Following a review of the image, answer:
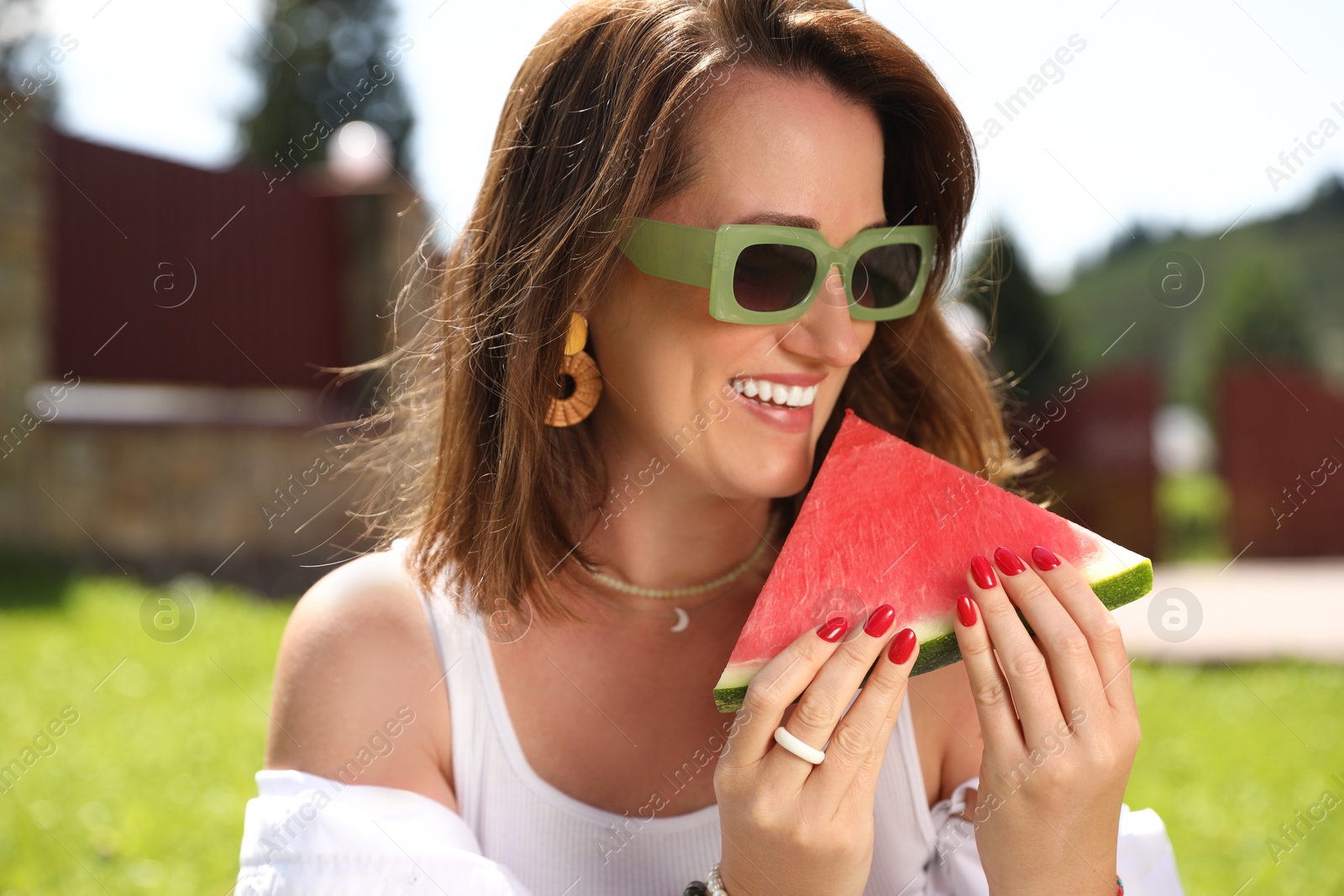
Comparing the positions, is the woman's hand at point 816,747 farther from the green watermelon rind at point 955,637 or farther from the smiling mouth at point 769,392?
the smiling mouth at point 769,392

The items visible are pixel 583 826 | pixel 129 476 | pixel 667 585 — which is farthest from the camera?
pixel 129 476

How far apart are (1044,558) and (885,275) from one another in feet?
2.47

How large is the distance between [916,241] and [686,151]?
556mm

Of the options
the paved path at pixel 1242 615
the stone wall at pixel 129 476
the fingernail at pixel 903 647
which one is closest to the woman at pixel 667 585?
the fingernail at pixel 903 647

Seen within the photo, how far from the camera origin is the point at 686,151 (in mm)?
2049

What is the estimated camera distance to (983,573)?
1.74 m

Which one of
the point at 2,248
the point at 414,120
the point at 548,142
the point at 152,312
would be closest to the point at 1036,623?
the point at 548,142

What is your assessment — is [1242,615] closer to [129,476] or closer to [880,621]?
[880,621]

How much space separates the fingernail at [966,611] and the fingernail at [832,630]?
0.19 m

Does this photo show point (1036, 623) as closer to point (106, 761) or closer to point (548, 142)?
point (548, 142)

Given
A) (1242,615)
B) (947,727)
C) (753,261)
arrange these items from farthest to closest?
1. (1242,615)
2. (947,727)
3. (753,261)

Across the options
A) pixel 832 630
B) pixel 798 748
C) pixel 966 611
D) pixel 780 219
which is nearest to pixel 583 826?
pixel 798 748

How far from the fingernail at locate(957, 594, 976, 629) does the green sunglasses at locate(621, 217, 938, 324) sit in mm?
638

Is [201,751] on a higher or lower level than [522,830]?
lower
